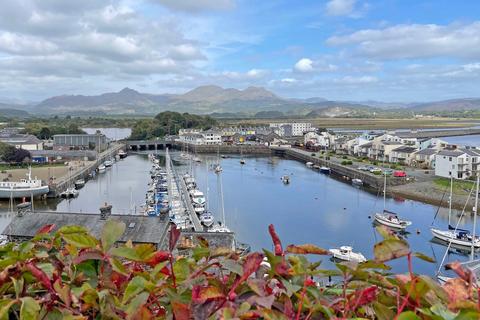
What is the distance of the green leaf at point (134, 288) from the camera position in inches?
39.9

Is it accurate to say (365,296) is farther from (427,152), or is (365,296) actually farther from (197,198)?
(427,152)

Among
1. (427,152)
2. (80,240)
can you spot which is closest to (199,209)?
(80,240)

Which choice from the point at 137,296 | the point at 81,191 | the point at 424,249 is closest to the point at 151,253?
the point at 137,296

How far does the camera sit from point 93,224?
10625 millimetres

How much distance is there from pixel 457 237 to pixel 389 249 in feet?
58.0

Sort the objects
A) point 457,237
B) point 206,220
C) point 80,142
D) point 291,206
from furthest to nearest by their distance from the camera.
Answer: point 80,142 < point 291,206 < point 206,220 < point 457,237

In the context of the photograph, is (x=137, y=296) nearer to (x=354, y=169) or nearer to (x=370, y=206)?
(x=370, y=206)

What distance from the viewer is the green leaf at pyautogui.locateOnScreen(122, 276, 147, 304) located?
3.33 ft

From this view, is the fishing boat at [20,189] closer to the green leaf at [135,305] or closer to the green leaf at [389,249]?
the green leaf at [135,305]

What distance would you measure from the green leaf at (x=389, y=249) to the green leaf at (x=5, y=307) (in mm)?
785

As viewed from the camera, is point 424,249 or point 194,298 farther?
point 424,249

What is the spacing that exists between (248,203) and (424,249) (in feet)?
32.7

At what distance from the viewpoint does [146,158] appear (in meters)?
48.2

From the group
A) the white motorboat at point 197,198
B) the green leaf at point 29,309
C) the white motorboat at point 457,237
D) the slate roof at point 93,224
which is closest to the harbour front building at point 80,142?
the white motorboat at point 197,198
